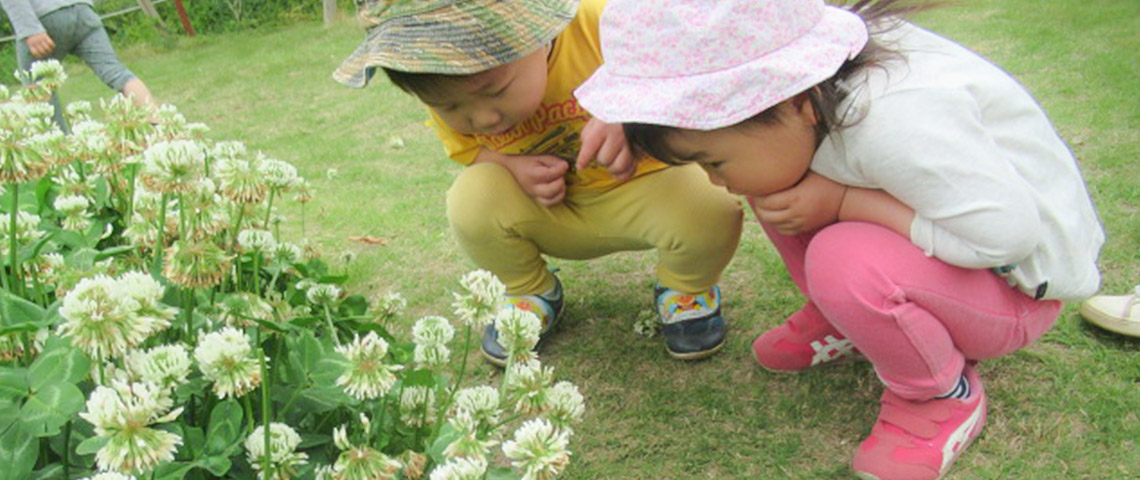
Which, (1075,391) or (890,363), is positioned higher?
(890,363)

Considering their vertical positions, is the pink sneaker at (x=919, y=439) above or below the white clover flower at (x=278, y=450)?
below

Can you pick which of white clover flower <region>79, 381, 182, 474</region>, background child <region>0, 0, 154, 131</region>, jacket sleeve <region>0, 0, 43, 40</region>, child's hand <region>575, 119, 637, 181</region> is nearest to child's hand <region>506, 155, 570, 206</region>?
child's hand <region>575, 119, 637, 181</region>

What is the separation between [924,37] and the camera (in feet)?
4.99

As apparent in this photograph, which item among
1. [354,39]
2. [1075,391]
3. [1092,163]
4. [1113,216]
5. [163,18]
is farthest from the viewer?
[163,18]

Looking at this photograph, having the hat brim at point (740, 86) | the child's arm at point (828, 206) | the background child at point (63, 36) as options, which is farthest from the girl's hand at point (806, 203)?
the background child at point (63, 36)

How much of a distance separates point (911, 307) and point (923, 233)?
0.12 meters

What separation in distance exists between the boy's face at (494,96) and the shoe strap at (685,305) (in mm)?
540

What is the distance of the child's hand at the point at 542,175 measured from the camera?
193 cm

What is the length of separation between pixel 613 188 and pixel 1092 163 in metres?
1.48

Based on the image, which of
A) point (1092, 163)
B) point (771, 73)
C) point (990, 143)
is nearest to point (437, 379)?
point (771, 73)

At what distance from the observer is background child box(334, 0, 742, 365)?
1.59 metres

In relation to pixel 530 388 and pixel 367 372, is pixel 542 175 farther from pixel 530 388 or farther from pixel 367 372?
pixel 367 372

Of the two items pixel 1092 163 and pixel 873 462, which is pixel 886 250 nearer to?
pixel 873 462

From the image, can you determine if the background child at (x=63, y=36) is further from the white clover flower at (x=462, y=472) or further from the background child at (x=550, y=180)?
the white clover flower at (x=462, y=472)
